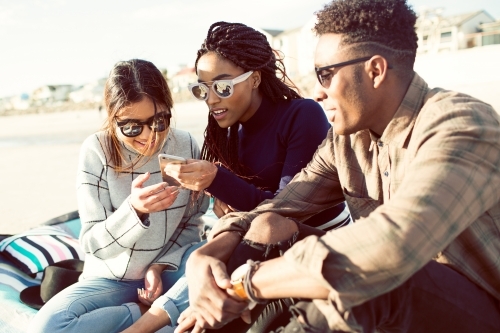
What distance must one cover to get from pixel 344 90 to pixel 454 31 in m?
62.6

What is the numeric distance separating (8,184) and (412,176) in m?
11.1

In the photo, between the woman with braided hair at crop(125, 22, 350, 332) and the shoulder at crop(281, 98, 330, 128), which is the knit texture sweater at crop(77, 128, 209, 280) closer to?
the woman with braided hair at crop(125, 22, 350, 332)

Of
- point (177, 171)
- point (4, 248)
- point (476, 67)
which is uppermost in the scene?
point (177, 171)

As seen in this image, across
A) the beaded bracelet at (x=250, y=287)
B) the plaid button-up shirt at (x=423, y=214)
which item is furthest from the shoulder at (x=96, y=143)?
the plaid button-up shirt at (x=423, y=214)

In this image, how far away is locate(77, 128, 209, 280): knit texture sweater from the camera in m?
3.29

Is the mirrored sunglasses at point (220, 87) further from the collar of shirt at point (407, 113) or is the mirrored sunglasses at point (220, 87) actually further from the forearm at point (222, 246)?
the collar of shirt at point (407, 113)

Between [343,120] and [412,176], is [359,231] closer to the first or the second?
[412,176]

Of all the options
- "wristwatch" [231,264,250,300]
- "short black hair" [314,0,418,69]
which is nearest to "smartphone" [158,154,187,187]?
"wristwatch" [231,264,250,300]

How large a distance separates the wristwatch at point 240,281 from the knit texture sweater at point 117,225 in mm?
1095

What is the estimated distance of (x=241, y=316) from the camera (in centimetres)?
229

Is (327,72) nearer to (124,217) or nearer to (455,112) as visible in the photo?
(455,112)

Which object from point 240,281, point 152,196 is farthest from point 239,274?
point 152,196

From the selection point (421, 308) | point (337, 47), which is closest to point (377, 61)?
point (337, 47)

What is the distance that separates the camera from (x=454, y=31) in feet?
194
